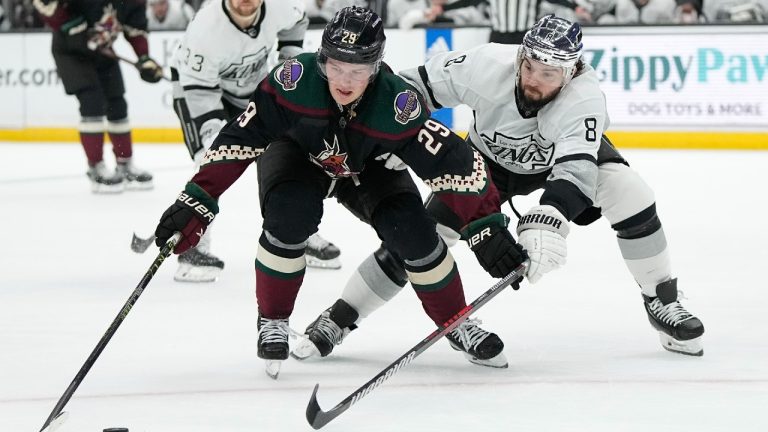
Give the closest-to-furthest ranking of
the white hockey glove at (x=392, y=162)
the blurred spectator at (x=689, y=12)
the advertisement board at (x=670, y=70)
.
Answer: the white hockey glove at (x=392, y=162)
the advertisement board at (x=670, y=70)
the blurred spectator at (x=689, y=12)

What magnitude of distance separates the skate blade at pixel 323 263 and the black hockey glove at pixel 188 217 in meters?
1.73

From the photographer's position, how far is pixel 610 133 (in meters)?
8.43

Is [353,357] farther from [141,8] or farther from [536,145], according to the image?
[141,8]

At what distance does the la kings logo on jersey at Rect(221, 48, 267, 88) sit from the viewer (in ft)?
14.8

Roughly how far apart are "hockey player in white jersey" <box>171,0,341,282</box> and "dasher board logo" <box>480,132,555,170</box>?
133cm

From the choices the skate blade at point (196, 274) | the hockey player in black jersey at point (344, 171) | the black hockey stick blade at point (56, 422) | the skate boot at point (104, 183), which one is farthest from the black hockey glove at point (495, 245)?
the skate boot at point (104, 183)

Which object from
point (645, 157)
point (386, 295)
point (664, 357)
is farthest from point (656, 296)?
point (645, 157)

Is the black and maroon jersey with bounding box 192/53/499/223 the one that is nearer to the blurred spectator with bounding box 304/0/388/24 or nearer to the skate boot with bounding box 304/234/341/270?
the skate boot with bounding box 304/234/341/270

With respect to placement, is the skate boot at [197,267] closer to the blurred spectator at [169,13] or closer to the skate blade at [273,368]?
the skate blade at [273,368]

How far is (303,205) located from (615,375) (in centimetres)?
81

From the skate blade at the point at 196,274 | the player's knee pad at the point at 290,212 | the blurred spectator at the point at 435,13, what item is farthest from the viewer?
the blurred spectator at the point at 435,13

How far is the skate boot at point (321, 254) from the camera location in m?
4.56

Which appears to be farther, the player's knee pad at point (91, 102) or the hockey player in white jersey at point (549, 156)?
the player's knee pad at point (91, 102)

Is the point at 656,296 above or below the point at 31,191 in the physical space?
above
